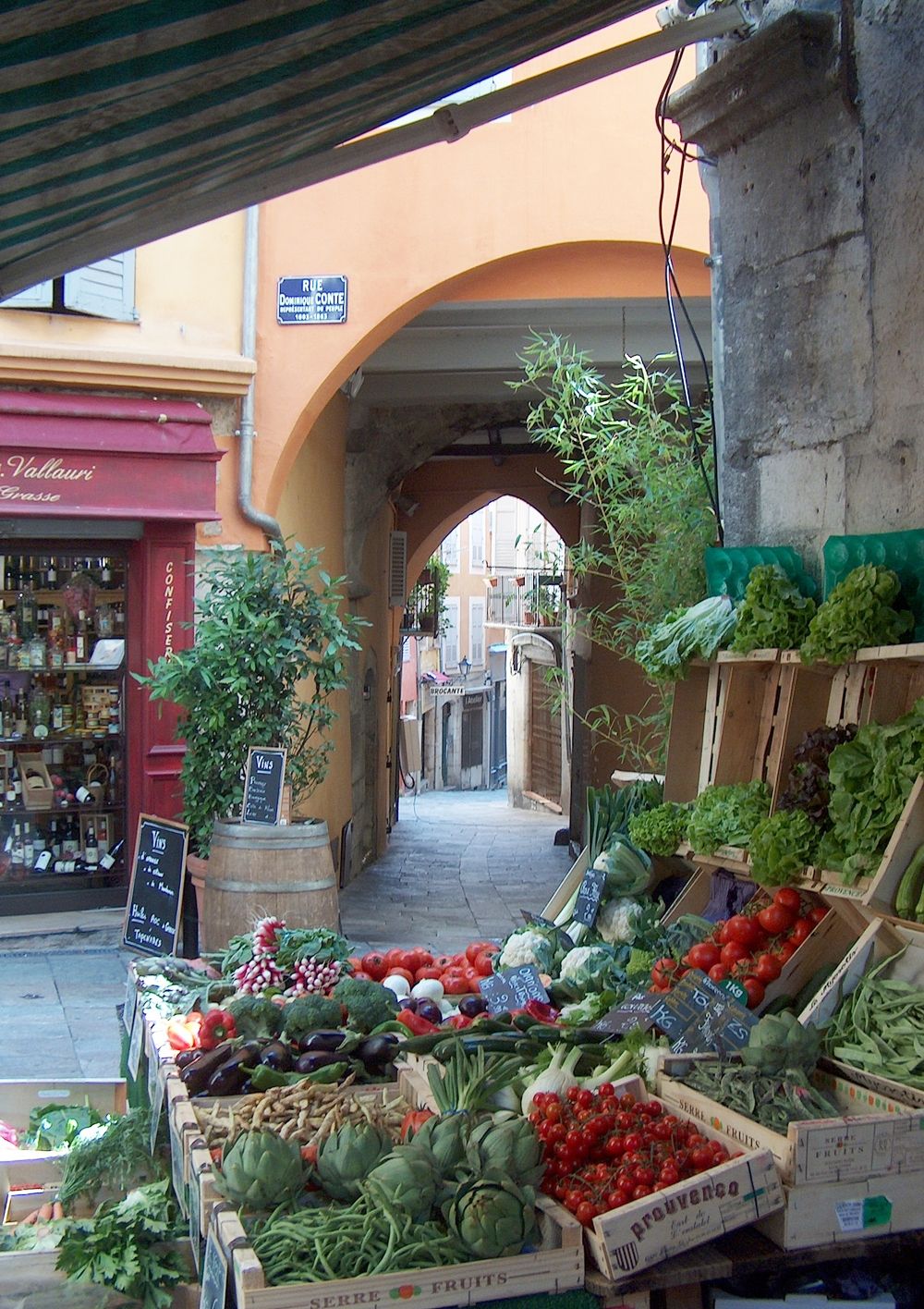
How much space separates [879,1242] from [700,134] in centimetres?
382

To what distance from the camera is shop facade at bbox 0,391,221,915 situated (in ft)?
27.5

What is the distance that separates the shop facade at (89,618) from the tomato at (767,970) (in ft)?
18.3

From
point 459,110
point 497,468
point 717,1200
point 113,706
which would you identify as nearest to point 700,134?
point 459,110

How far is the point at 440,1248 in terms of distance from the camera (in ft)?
8.60

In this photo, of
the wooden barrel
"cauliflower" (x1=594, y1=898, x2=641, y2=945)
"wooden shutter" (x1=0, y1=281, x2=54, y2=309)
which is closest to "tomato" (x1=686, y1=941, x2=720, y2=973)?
"cauliflower" (x1=594, y1=898, x2=641, y2=945)

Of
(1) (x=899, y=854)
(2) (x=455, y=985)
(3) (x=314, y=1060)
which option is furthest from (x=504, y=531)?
(1) (x=899, y=854)

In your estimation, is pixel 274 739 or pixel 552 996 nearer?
pixel 552 996

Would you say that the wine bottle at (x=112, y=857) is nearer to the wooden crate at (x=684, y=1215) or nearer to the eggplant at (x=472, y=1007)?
the eggplant at (x=472, y=1007)

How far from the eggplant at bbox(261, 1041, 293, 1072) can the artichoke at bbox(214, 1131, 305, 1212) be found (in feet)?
2.60

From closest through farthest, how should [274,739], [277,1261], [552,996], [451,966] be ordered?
[277,1261] < [552,996] < [451,966] < [274,739]

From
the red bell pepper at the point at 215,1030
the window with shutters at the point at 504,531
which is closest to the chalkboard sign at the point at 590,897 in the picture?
the red bell pepper at the point at 215,1030

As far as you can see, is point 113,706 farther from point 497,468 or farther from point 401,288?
point 497,468

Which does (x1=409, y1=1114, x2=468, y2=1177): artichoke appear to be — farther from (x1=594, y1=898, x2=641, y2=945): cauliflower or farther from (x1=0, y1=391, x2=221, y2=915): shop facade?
(x1=0, y1=391, x2=221, y2=915): shop facade

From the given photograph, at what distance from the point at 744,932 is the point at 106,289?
630 centimetres
